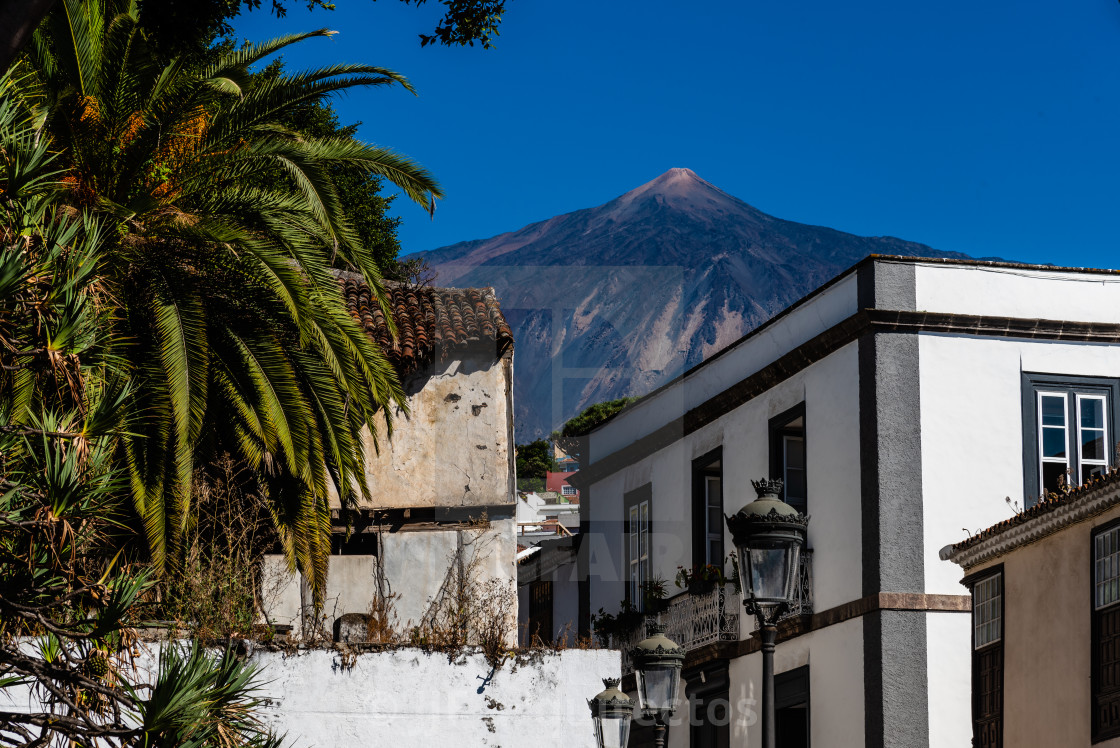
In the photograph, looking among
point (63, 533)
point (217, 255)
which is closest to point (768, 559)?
point (63, 533)

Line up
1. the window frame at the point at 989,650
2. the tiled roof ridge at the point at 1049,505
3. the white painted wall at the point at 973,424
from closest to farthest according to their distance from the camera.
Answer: the tiled roof ridge at the point at 1049,505 → the window frame at the point at 989,650 → the white painted wall at the point at 973,424

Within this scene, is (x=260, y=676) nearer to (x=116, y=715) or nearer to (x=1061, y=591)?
(x=116, y=715)

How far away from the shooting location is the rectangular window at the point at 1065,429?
18031mm

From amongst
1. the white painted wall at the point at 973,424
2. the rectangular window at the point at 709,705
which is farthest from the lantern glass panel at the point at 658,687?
the rectangular window at the point at 709,705

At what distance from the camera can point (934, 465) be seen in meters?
17.9

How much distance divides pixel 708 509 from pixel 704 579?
1.82m

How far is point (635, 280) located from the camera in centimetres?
8488

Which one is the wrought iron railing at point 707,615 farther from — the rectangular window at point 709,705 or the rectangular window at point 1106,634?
the rectangular window at point 1106,634

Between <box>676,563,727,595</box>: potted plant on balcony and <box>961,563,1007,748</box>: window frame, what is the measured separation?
4.68 meters

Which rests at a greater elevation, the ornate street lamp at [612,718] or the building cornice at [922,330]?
the building cornice at [922,330]

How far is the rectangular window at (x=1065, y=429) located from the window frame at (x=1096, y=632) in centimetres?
380

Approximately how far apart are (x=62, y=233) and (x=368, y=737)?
620 centimetres

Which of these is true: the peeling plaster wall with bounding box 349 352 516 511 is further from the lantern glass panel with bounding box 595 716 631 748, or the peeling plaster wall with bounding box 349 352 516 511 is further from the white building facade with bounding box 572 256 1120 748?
the lantern glass panel with bounding box 595 716 631 748

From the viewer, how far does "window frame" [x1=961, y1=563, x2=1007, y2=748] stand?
15609 mm
